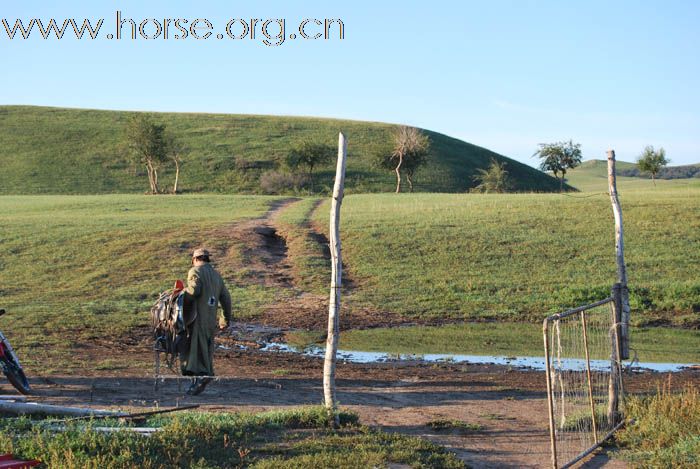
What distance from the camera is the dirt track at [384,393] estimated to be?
10930 mm

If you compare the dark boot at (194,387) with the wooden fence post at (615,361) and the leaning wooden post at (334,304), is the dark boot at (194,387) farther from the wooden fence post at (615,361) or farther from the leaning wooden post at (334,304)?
the wooden fence post at (615,361)

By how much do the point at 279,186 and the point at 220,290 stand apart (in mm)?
64834

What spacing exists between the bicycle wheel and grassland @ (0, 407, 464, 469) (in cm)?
195

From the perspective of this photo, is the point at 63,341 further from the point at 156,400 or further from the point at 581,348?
the point at 581,348

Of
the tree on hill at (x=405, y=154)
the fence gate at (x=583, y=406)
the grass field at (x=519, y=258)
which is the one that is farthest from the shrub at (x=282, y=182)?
the fence gate at (x=583, y=406)

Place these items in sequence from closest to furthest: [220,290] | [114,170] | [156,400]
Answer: [156,400]
[220,290]
[114,170]

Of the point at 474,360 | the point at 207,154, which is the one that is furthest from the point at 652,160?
the point at 474,360

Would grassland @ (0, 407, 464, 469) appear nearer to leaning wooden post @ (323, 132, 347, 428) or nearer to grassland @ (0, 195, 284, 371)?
leaning wooden post @ (323, 132, 347, 428)

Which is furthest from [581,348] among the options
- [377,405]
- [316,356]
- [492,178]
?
[492,178]

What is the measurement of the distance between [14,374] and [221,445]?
412cm

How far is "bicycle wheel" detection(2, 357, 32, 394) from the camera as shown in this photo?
39.5ft

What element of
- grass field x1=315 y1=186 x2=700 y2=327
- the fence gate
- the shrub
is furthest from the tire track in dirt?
the shrub

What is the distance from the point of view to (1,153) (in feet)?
296

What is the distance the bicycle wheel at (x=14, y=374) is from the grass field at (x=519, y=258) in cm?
1301
